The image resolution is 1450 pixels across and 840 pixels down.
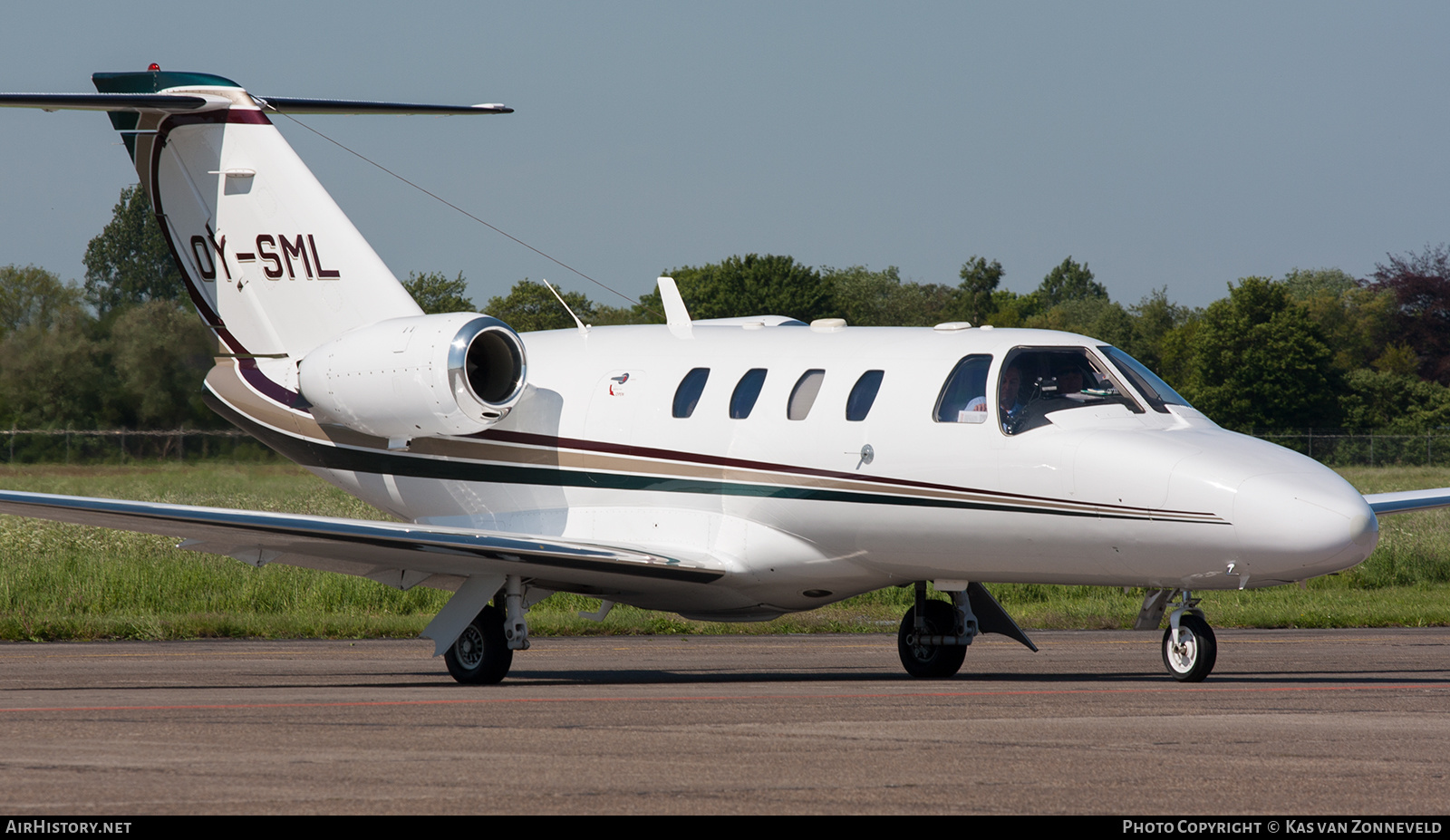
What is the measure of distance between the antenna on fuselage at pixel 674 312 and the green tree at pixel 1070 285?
591ft

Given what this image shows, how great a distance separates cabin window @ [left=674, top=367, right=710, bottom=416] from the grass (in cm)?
775

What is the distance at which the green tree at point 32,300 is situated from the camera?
30.0m

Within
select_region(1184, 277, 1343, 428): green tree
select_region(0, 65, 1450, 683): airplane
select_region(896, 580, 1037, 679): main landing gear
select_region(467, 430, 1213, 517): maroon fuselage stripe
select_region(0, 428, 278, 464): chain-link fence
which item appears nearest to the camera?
select_region(0, 65, 1450, 683): airplane

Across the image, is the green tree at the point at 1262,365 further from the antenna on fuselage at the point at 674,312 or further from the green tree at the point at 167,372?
the antenna on fuselage at the point at 674,312

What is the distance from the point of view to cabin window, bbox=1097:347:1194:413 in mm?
13977

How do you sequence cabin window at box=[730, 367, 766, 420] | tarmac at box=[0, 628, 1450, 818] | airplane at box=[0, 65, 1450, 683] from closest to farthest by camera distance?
1. tarmac at box=[0, 628, 1450, 818]
2. airplane at box=[0, 65, 1450, 683]
3. cabin window at box=[730, 367, 766, 420]

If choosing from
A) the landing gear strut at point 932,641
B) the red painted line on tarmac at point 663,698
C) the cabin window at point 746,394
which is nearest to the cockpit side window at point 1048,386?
the red painted line on tarmac at point 663,698

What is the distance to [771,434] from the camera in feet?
50.2

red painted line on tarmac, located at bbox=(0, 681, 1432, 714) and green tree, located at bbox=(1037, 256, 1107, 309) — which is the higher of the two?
green tree, located at bbox=(1037, 256, 1107, 309)

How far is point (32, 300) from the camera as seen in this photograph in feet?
101

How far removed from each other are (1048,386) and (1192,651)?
2386 millimetres

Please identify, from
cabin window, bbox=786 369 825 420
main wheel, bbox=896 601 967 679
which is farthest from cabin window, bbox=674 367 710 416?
main wheel, bbox=896 601 967 679

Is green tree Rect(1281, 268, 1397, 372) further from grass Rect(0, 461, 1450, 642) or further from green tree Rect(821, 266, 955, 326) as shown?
grass Rect(0, 461, 1450, 642)

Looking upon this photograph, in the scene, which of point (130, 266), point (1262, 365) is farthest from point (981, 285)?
point (130, 266)
